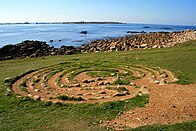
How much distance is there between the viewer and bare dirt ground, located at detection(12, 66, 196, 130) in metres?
12.1

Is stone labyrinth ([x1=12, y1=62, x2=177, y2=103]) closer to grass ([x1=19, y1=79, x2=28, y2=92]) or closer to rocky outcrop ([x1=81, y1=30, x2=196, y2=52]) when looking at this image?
grass ([x1=19, y1=79, x2=28, y2=92])

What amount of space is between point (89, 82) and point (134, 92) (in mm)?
4342

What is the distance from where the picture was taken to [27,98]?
15.5 meters

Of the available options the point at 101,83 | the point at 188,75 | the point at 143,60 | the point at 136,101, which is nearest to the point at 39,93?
the point at 101,83

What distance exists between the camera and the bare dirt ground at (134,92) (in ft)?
39.7

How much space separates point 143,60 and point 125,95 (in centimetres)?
1129

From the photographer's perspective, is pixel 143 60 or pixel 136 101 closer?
pixel 136 101

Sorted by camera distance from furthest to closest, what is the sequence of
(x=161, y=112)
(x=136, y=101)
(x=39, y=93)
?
(x=39, y=93), (x=136, y=101), (x=161, y=112)

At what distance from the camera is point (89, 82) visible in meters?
19.8

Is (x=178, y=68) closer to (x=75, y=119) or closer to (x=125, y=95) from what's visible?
(x=125, y=95)

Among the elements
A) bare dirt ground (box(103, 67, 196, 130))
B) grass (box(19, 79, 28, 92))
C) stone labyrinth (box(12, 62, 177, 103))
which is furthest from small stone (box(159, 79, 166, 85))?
grass (box(19, 79, 28, 92))

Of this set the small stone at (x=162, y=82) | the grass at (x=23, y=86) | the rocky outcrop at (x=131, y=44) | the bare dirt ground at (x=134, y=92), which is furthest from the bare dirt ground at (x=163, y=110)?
the rocky outcrop at (x=131, y=44)

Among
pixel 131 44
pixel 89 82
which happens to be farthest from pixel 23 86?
pixel 131 44

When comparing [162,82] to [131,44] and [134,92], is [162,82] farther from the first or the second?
[131,44]
